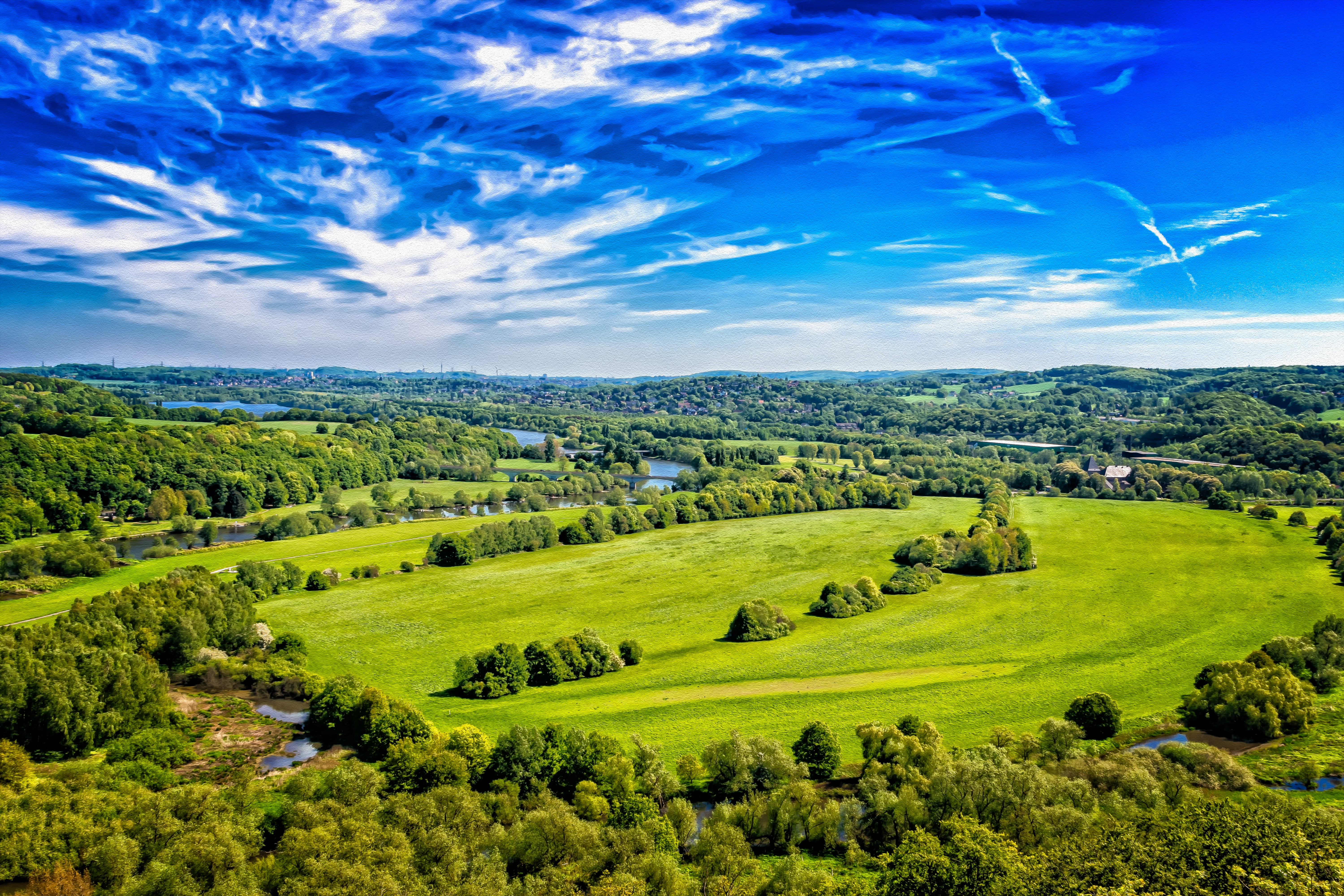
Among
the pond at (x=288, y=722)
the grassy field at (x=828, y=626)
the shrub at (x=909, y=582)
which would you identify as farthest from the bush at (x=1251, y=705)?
the pond at (x=288, y=722)

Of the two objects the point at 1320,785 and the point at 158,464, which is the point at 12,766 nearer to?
the point at 1320,785

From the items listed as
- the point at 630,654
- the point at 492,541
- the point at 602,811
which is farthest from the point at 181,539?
the point at 602,811

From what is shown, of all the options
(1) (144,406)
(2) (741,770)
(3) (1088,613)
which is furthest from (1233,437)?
(1) (144,406)

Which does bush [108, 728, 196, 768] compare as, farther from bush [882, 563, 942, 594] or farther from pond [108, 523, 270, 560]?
pond [108, 523, 270, 560]

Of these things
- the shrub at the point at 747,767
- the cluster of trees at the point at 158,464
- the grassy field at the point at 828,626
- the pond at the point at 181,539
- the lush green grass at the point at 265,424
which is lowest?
the grassy field at the point at 828,626

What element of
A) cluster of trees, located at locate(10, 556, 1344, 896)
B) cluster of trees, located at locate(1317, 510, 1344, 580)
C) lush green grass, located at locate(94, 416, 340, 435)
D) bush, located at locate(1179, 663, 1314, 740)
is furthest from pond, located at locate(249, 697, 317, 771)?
lush green grass, located at locate(94, 416, 340, 435)

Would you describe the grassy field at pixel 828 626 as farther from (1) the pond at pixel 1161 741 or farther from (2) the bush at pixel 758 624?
(1) the pond at pixel 1161 741
